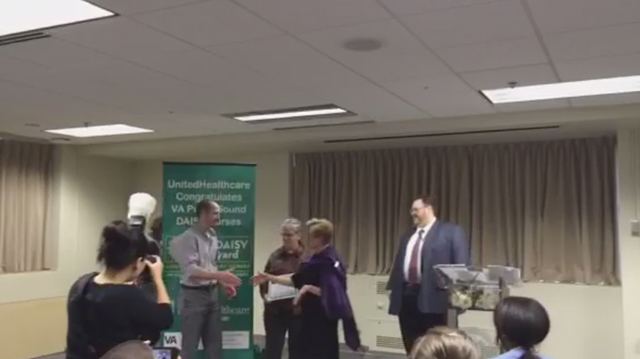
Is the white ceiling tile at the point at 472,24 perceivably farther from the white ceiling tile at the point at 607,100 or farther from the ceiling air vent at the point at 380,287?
the ceiling air vent at the point at 380,287

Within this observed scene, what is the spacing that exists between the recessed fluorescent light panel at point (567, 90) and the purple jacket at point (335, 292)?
5.35 ft

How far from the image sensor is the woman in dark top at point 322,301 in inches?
150

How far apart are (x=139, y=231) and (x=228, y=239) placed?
2.77 m

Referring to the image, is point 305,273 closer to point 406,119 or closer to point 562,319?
point 406,119

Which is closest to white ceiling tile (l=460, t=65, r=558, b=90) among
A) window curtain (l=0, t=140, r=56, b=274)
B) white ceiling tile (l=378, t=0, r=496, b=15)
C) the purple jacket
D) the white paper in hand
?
white ceiling tile (l=378, t=0, r=496, b=15)

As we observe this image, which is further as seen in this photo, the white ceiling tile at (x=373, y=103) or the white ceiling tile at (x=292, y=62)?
the white ceiling tile at (x=373, y=103)

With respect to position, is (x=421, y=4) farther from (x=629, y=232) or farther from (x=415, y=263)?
(x=629, y=232)

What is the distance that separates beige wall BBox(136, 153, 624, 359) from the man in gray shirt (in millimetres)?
2563

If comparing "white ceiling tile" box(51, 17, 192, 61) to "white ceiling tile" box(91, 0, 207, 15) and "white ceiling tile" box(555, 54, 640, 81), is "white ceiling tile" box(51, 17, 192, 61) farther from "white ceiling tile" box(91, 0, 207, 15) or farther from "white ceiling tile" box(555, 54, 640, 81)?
"white ceiling tile" box(555, 54, 640, 81)

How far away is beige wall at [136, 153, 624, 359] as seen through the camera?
5.62 meters

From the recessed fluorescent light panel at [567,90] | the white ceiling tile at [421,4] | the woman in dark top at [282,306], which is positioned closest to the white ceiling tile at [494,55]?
the white ceiling tile at [421,4]

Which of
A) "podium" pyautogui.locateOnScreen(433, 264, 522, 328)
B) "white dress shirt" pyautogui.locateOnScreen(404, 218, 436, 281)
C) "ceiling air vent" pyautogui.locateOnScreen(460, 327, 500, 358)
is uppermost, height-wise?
"white dress shirt" pyautogui.locateOnScreen(404, 218, 436, 281)

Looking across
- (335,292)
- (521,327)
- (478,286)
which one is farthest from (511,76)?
(521,327)

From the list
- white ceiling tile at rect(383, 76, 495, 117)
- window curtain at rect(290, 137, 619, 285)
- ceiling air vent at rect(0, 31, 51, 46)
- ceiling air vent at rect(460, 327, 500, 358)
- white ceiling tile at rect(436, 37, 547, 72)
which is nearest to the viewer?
ceiling air vent at rect(0, 31, 51, 46)
